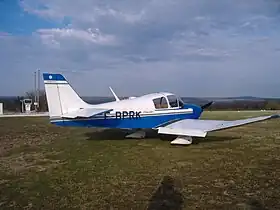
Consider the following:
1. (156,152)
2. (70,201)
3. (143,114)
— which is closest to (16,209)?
(70,201)

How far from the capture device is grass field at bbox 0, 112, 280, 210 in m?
4.78

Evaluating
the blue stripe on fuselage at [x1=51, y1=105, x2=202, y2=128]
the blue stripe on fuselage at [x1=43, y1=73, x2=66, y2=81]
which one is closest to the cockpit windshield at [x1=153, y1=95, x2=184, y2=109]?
the blue stripe on fuselage at [x1=51, y1=105, x2=202, y2=128]

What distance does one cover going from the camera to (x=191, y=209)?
4.40 m

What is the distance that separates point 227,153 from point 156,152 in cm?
215

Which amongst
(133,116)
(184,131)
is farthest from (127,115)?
(184,131)

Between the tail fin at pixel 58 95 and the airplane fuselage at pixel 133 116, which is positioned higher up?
the tail fin at pixel 58 95

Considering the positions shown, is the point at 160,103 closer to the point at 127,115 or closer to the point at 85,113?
the point at 127,115

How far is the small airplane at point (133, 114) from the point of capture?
33.3 feet

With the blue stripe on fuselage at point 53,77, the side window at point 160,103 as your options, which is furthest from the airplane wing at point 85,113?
the side window at point 160,103

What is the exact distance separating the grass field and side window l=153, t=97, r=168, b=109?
1.45 m

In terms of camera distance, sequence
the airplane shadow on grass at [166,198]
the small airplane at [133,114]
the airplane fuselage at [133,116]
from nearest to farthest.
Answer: the airplane shadow on grass at [166,198], the small airplane at [133,114], the airplane fuselage at [133,116]

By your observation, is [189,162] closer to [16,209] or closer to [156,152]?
[156,152]

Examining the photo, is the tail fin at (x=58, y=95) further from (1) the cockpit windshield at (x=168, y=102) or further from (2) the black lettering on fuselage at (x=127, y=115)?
(1) the cockpit windshield at (x=168, y=102)

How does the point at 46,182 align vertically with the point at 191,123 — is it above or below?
below
